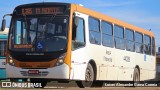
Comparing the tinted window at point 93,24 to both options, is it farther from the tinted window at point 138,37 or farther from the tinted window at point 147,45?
the tinted window at point 147,45

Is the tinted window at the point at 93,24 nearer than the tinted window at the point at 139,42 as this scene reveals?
Yes

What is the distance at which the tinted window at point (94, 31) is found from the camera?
1848 centimetres

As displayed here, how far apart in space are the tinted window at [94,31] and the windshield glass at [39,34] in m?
2.11

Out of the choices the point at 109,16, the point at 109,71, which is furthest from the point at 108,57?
the point at 109,16

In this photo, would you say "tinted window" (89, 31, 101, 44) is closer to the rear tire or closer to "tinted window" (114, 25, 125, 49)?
the rear tire

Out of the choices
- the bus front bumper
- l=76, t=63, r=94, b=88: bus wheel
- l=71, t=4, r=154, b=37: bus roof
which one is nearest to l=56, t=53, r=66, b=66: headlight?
the bus front bumper

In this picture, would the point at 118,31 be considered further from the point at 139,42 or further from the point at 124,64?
the point at 139,42

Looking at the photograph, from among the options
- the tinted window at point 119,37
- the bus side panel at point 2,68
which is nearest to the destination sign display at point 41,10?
the tinted window at point 119,37

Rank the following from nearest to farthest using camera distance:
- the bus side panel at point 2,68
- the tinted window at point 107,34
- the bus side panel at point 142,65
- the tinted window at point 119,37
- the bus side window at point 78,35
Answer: the bus side window at point 78,35 → the tinted window at point 107,34 → the tinted window at point 119,37 → the bus side panel at point 142,65 → the bus side panel at point 2,68

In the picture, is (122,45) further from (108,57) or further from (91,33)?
(91,33)

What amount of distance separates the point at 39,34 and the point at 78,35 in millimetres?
1531

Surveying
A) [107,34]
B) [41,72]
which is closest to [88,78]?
[41,72]

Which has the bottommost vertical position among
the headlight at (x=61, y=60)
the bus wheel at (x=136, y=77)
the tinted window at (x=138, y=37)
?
the bus wheel at (x=136, y=77)

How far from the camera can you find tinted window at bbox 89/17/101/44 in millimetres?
18484
